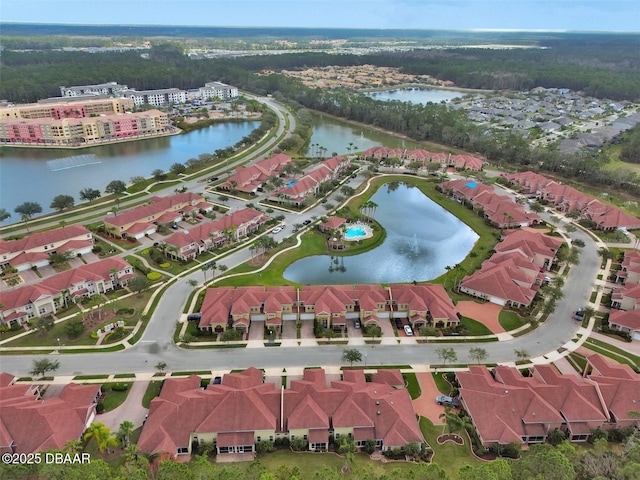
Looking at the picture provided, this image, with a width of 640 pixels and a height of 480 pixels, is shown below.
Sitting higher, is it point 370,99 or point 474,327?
point 370,99

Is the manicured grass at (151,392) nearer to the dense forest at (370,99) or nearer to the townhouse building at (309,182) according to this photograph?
the townhouse building at (309,182)

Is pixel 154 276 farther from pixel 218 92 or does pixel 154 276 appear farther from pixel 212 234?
pixel 218 92

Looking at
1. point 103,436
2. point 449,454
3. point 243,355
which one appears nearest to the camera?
point 103,436

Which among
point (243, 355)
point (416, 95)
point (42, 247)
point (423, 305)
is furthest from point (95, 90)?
point (423, 305)

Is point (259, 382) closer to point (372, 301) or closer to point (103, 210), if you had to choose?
point (372, 301)

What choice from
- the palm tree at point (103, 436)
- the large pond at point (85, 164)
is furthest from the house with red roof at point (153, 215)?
the palm tree at point (103, 436)

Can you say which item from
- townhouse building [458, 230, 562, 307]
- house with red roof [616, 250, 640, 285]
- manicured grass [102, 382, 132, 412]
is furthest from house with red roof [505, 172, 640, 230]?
manicured grass [102, 382, 132, 412]

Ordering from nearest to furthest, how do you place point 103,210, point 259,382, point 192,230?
point 259,382 < point 192,230 < point 103,210

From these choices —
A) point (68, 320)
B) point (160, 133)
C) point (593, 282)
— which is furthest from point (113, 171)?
point (593, 282)
